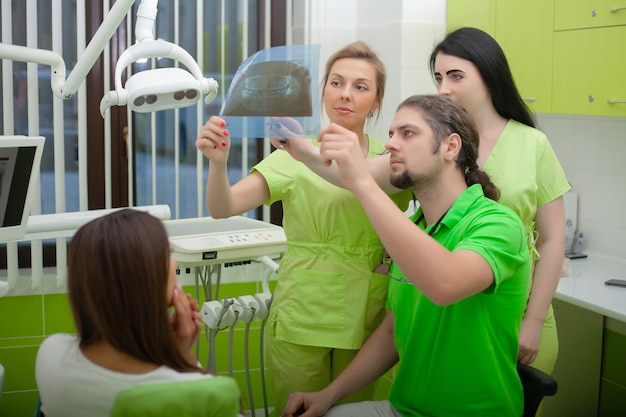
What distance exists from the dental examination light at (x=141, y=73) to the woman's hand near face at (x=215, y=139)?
69 mm

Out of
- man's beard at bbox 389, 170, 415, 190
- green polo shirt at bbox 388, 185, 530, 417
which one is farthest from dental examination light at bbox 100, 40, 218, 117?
green polo shirt at bbox 388, 185, 530, 417

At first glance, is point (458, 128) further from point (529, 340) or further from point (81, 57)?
point (81, 57)

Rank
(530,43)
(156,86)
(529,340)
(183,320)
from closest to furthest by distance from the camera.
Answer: (183,320)
(156,86)
(529,340)
(530,43)

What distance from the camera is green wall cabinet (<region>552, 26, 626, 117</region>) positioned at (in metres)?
2.53

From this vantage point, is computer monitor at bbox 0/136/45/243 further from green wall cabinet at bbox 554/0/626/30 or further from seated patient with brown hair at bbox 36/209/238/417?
green wall cabinet at bbox 554/0/626/30

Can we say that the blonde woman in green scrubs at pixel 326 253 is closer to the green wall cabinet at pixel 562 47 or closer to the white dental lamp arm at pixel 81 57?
the white dental lamp arm at pixel 81 57

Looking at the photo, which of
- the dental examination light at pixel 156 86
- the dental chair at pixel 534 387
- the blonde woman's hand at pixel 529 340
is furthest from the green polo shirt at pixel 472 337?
the dental examination light at pixel 156 86

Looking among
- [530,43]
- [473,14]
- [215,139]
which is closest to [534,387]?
[215,139]

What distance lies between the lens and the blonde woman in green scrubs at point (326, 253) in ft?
6.64

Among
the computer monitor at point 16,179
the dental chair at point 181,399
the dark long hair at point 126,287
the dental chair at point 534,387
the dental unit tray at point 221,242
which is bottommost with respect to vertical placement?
the dental chair at point 534,387

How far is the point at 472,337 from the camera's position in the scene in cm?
171

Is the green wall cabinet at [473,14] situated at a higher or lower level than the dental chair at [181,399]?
higher

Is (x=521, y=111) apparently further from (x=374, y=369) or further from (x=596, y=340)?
(x=596, y=340)

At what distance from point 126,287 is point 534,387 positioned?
35.3 inches
